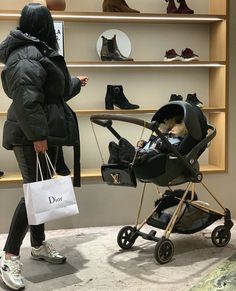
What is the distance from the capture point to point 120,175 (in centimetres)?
270

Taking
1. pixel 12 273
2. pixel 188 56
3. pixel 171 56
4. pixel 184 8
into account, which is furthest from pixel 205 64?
pixel 12 273

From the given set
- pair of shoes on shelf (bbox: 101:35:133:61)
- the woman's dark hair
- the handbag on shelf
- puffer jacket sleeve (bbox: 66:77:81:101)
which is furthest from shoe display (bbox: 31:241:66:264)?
pair of shoes on shelf (bbox: 101:35:133:61)

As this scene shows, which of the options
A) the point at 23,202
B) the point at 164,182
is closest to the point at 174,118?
the point at 164,182

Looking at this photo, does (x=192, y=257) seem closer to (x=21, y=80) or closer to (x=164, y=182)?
(x=164, y=182)

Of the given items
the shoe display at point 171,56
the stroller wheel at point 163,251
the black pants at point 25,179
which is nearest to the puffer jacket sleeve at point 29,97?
the black pants at point 25,179

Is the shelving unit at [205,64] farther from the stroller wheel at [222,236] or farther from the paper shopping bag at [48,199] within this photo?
the paper shopping bag at [48,199]

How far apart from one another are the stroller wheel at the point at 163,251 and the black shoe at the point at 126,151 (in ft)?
1.69

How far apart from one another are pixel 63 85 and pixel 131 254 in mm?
1149

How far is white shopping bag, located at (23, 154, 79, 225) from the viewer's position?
90.7 inches

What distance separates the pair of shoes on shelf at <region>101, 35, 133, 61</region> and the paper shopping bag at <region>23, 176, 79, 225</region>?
1.47 meters

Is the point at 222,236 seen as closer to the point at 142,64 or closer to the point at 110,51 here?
the point at 142,64

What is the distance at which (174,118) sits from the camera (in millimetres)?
3041

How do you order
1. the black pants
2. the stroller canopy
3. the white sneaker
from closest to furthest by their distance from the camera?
the white sneaker < the black pants < the stroller canopy

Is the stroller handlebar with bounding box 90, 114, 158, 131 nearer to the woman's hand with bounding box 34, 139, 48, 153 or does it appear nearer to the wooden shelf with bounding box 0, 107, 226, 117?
the woman's hand with bounding box 34, 139, 48, 153
